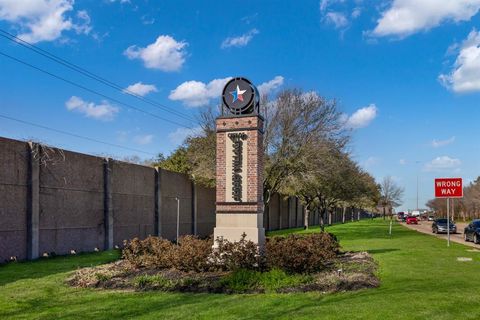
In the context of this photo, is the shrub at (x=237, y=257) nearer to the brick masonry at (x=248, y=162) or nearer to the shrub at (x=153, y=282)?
the shrub at (x=153, y=282)

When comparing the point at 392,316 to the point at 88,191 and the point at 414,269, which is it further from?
the point at 88,191

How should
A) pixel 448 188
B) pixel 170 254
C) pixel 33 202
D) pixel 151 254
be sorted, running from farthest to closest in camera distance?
1. pixel 448 188
2. pixel 33 202
3. pixel 151 254
4. pixel 170 254

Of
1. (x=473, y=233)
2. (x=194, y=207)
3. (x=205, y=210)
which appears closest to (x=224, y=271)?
(x=194, y=207)

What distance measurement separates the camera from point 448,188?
85.9ft

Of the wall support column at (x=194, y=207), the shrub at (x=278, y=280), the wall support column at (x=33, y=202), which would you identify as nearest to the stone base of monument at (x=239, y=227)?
the shrub at (x=278, y=280)

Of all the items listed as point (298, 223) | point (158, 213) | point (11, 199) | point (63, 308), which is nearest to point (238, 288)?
point (63, 308)

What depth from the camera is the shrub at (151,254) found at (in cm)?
1345

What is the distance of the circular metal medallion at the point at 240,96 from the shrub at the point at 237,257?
14.8 feet

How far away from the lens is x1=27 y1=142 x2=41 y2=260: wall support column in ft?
57.5

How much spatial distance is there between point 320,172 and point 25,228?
16852 millimetres

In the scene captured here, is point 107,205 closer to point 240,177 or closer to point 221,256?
point 240,177

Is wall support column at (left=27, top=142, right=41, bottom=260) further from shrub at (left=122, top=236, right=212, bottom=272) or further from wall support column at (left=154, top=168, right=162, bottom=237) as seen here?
wall support column at (left=154, top=168, right=162, bottom=237)

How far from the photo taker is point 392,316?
795 cm

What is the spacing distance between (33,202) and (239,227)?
7954 mm
